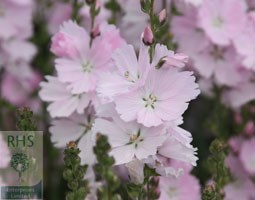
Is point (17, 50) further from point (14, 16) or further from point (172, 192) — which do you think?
point (172, 192)

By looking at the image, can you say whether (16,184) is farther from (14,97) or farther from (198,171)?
(14,97)

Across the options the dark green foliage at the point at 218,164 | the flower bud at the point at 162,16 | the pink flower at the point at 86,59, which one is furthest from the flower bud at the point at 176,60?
the pink flower at the point at 86,59

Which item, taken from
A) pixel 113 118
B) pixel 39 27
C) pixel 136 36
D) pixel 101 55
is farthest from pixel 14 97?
pixel 113 118

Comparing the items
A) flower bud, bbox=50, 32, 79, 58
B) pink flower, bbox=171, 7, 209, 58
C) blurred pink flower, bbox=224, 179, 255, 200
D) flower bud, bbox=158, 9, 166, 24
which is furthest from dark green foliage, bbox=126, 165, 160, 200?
pink flower, bbox=171, 7, 209, 58

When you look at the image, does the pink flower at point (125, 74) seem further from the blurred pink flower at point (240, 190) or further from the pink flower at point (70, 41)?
the blurred pink flower at point (240, 190)

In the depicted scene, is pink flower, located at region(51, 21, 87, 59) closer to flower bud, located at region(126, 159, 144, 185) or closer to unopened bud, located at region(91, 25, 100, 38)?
unopened bud, located at region(91, 25, 100, 38)

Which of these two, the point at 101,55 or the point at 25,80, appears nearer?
the point at 101,55

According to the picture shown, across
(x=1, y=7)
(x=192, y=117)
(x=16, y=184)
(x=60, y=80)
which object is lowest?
(x=16, y=184)
